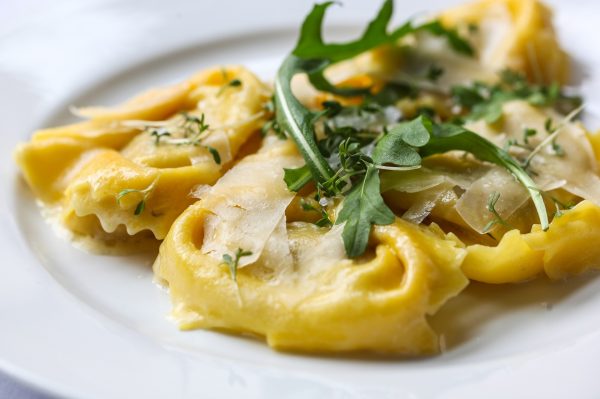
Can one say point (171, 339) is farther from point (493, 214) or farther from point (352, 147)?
point (493, 214)

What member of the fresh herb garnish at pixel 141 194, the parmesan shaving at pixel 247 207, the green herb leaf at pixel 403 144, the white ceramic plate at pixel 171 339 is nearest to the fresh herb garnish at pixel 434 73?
the white ceramic plate at pixel 171 339

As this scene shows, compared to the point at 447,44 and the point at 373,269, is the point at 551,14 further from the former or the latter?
the point at 373,269

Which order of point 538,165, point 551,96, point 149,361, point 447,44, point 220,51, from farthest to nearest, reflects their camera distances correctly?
point 220,51 < point 447,44 < point 551,96 < point 538,165 < point 149,361

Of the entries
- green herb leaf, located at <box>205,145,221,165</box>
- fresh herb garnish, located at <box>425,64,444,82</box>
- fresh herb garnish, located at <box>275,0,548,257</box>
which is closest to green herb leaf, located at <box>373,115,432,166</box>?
fresh herb garnish, located at <box>275,0,548,257</box>

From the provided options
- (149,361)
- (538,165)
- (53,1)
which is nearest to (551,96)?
(538,165)

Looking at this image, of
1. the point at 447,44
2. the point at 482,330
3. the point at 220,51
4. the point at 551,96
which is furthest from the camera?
the point at 220,51

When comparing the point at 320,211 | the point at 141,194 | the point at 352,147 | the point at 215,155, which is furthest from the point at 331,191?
the point at 141,194

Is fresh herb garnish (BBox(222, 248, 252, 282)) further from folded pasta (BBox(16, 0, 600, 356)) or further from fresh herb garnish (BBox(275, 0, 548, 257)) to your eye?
fresh herb garnish (BBox(275, 0, 548, 257))
